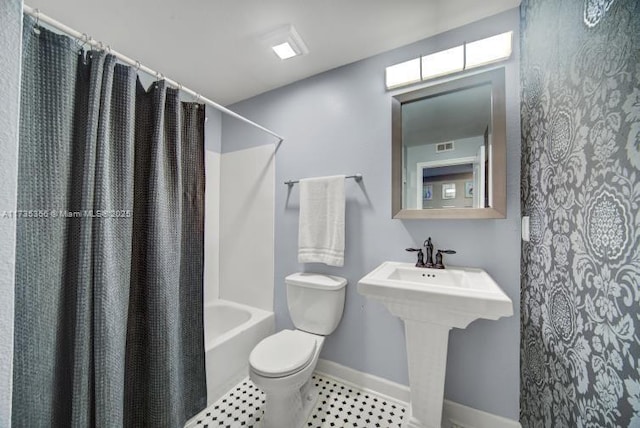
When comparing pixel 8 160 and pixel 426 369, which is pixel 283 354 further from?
pixel 8 160

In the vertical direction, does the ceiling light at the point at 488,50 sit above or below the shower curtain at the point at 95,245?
above

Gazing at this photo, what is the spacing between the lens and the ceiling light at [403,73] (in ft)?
4.69

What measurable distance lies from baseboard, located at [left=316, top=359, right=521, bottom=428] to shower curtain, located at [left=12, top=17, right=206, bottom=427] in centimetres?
100

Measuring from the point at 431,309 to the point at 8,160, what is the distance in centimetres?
141

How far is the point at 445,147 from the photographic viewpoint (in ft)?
4.51

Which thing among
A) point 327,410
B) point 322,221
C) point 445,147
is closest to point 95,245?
point 322,221

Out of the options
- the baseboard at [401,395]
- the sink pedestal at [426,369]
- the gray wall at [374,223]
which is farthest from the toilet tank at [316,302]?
the sink pedestal at [426,369]

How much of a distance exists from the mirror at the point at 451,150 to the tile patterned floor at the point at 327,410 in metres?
1.20

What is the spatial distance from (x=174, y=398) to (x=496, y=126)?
80.5 inches

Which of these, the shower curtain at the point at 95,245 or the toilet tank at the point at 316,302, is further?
the toilet tank at the point at 316,302

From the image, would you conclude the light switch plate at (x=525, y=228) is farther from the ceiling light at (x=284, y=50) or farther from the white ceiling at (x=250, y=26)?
the ceiling light at (x=284, y=50)

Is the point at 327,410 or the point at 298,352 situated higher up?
the point at 298,352

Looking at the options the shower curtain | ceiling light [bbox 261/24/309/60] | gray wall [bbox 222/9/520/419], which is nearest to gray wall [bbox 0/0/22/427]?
the shower curtain

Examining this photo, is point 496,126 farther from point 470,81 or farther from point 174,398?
point 174,398
